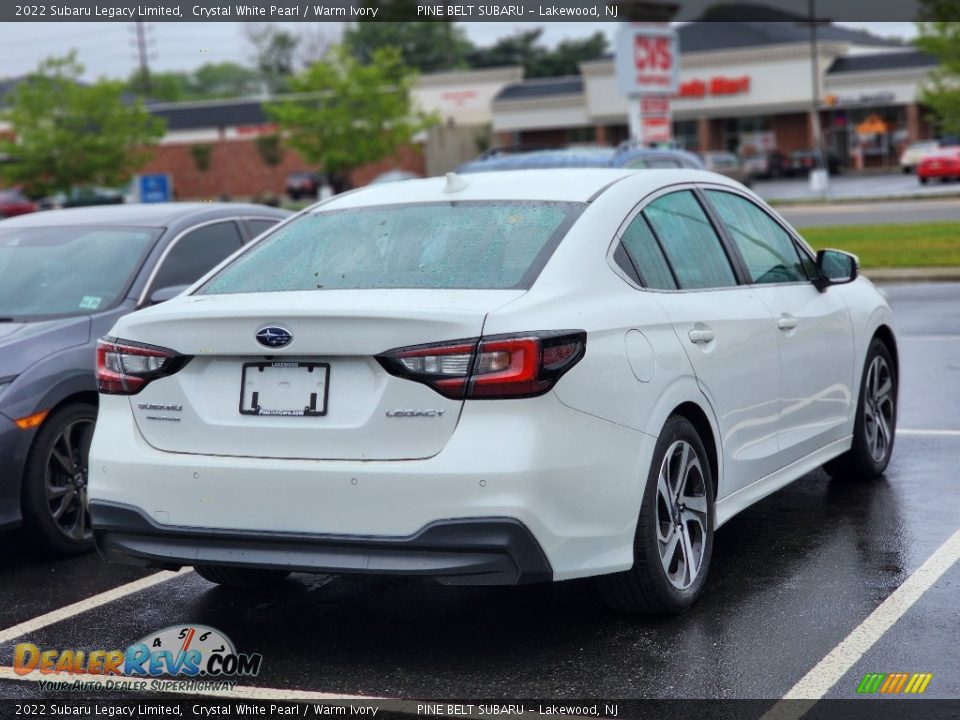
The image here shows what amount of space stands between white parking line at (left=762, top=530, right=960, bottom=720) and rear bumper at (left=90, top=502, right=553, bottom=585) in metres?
0.84

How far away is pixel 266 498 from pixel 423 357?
2.30 feet

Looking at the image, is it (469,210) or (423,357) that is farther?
(469,210)

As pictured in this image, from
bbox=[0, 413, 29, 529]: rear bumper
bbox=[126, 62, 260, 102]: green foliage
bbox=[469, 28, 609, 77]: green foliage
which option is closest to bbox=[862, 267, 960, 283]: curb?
bbox=[0, 413, 29, 529]: rear bumper

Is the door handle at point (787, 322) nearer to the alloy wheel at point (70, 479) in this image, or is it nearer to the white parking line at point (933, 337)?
the alloy wheel at point (70, 479)

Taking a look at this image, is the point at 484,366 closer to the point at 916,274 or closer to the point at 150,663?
the point at 150,663

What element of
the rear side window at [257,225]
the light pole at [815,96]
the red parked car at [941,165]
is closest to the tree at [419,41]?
the light pole at [815,96]

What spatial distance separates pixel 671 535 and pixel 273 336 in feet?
5.34

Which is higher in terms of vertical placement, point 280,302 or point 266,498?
point 280,302

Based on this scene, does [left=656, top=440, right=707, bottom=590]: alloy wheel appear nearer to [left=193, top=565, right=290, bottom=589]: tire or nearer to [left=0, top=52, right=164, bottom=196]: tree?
[left=193, top=565, right=290, bottom=589]: tire

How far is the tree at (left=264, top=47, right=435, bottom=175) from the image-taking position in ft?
200

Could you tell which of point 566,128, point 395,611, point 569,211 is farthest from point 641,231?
point 566,128

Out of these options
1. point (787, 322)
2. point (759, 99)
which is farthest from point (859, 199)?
point (787, 322)

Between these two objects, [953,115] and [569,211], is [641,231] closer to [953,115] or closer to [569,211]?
[569,211]

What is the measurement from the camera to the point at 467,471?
429 cm
